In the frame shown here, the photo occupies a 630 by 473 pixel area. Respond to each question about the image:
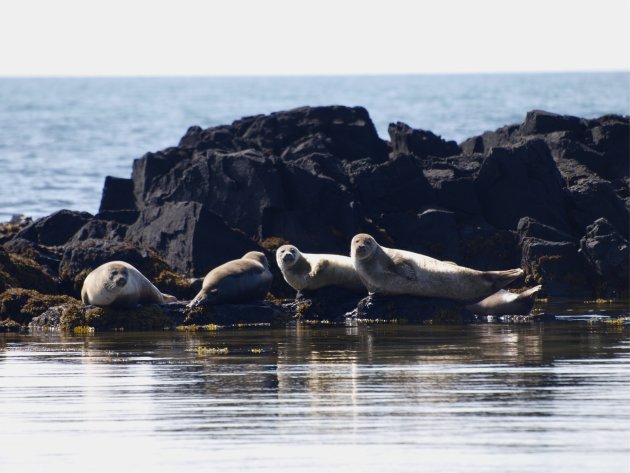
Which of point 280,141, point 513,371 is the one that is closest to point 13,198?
point 280,141

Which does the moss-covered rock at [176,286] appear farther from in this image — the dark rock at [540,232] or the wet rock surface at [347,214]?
the dark rock at [540,232]

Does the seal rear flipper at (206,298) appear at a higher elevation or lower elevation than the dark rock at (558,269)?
lower

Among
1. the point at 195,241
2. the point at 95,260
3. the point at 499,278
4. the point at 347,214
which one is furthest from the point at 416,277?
the point at 347,214

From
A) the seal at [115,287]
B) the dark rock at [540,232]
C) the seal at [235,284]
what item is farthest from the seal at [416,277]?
the dark rock at [540,232]

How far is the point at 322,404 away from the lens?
28.8ft

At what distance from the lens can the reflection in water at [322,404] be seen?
24.0ft

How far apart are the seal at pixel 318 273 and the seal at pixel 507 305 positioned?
1411mm

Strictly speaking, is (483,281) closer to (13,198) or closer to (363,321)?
(363,321)

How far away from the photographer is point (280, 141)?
2489 cm

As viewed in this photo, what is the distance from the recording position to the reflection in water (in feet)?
24.0

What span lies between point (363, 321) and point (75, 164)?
35963mm

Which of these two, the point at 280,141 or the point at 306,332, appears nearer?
the point at 306,332

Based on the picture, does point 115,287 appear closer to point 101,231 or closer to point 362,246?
point 362,246

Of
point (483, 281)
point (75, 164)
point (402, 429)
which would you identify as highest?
point (75, 164)
